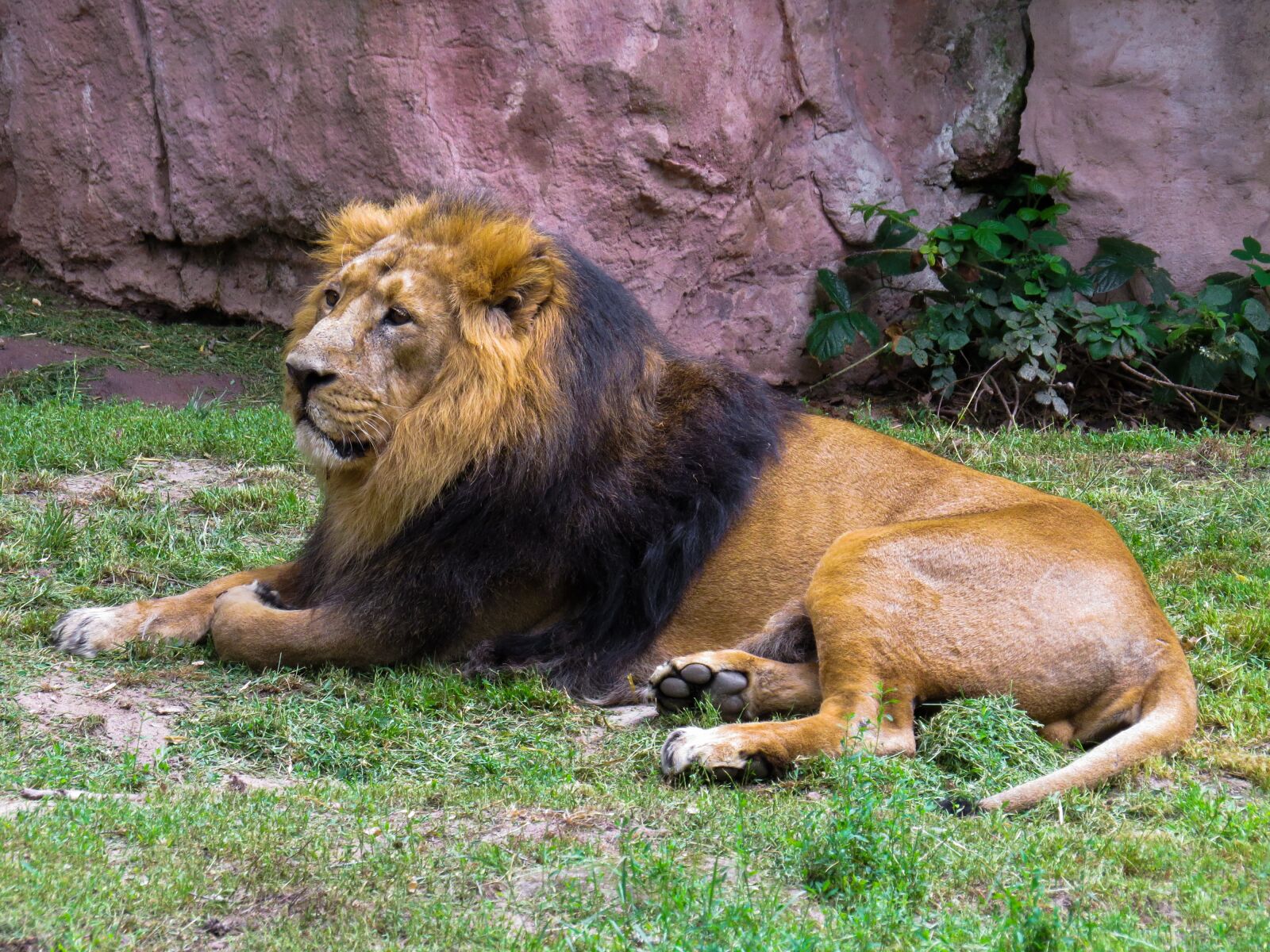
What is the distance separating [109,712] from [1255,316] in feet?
23.3

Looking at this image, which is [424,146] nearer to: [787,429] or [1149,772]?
[787,429]

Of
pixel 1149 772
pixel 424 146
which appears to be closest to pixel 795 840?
pixel 1149 772

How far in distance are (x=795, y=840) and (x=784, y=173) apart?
654 centimetres

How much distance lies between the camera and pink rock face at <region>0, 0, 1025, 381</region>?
809 cm

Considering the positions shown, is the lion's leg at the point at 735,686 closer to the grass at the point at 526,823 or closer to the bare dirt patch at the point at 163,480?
the grass at the point at 526,823

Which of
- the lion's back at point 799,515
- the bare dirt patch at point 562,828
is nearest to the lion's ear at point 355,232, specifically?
the lion's back at point 799,515

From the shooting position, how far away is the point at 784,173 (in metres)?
8.83

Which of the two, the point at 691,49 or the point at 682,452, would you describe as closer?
the point at 682,452

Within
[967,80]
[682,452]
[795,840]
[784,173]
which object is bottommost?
[795,840]

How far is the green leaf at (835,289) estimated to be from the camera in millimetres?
8688

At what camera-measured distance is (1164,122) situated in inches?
344

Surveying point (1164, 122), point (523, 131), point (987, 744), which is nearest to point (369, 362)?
point (987, 744)

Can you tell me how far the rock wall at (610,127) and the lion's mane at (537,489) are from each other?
3.91 meters

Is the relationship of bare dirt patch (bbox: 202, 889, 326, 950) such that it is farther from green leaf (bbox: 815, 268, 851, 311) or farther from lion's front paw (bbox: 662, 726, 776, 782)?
green leaf (bbox: 815, 268, 851, 311)
